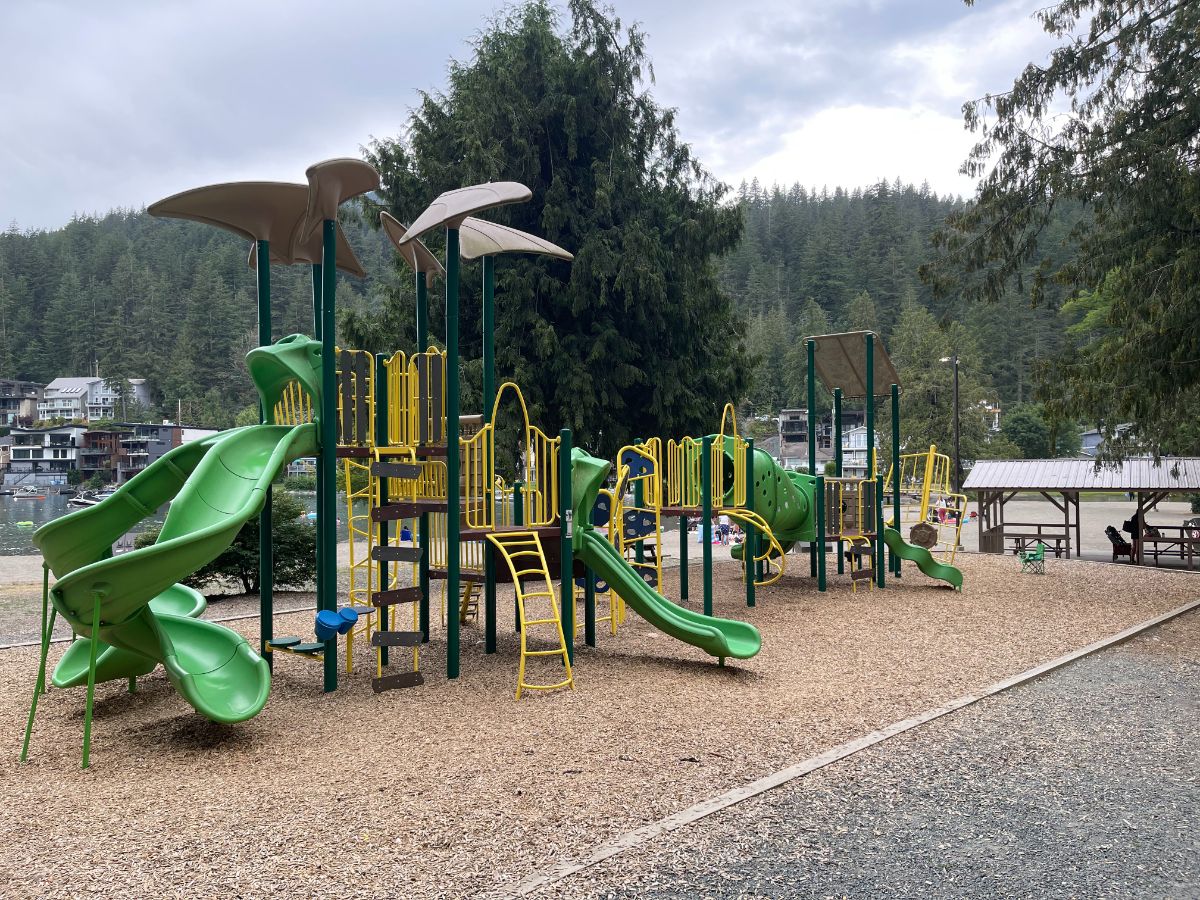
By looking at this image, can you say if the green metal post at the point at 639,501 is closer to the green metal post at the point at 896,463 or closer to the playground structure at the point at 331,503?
the playground structure at the point at 331,503

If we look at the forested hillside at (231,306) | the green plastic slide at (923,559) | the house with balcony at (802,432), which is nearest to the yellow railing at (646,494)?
the green plastic slide at (923,559)

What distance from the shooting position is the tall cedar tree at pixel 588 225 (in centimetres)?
1797

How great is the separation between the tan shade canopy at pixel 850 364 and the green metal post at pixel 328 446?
30.6ft

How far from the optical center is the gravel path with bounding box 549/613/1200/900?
407cm

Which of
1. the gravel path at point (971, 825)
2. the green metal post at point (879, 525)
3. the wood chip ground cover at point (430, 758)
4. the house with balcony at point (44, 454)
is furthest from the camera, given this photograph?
the house with balcony at point (44, 454)

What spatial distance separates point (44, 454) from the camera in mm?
88688

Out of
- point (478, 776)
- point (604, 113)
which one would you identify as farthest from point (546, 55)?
point (478, 776)

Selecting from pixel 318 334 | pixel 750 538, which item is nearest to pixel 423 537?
pixel 318 334

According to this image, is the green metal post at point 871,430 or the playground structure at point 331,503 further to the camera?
the green metal post at point 871,430

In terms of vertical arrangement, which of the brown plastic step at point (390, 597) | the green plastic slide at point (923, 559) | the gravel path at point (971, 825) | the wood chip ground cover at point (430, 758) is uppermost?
the brown plastic step at point (390, 597)

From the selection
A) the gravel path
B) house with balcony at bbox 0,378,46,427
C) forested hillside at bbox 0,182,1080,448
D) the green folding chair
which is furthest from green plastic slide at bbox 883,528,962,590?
house with balcony at bbox 0,378,46,427

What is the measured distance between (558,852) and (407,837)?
0.75 meters

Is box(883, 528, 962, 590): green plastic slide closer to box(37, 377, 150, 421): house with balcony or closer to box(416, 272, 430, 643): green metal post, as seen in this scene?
box(416, 272, 430, 643): green metal post

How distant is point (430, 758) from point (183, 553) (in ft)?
6.62
